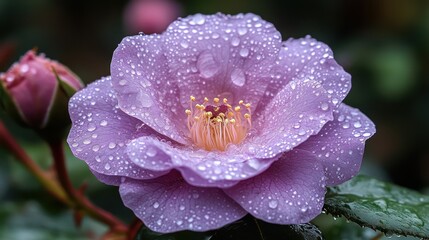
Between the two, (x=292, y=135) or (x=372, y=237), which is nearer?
(x=292, y=135)

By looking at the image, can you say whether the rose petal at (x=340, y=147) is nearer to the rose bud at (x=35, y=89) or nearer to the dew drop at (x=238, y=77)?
the dew drop at (x=238, y=77)

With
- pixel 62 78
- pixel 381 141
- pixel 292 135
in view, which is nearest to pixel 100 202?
pixel 62 78

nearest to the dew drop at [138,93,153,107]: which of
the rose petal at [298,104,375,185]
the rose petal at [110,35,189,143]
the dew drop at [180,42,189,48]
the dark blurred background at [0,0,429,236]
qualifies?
the rose petal at [110,35,189,143]

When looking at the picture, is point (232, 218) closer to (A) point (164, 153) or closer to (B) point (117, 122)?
(A) point (164, 153)

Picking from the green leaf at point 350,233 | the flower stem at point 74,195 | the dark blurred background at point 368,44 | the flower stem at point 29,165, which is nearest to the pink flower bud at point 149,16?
the dark blurred background at point 368,44

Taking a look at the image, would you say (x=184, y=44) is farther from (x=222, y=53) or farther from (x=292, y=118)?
(x=292, y=118)

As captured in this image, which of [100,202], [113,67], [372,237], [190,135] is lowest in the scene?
[100,202]

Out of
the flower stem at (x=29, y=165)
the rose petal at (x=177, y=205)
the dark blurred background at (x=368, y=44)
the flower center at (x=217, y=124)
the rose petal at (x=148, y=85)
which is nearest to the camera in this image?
the rose petal at (x=177, y=205)

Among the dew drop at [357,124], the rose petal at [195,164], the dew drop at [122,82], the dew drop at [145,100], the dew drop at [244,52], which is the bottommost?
the rose petal at [195,164]
